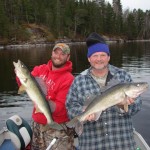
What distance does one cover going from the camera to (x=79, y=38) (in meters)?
102

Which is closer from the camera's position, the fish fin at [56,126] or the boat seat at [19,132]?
the fish fin at [56,126]

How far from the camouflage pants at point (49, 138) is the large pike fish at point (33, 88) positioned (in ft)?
1.42

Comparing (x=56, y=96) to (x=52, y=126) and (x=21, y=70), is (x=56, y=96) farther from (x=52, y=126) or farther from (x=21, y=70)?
(x=21, y=70)

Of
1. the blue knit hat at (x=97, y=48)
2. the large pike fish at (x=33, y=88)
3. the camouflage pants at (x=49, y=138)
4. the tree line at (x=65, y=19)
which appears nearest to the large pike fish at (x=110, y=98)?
the blue knit hat at (x=97, y=48)

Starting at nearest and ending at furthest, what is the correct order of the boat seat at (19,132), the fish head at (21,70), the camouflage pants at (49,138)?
the fish head at (21,70) < the camouflage pants at (49,138) < the boat seat at (19,132)

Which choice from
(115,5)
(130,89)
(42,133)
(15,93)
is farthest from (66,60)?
(115,5)

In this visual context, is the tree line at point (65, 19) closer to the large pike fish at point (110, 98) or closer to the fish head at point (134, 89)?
the large pike fish at point (110, 98)

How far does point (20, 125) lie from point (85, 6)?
10943 cm

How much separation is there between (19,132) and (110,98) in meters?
2.70

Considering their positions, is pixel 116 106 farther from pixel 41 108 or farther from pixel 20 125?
pixel 20 125

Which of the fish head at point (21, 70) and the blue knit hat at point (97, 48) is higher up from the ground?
the blue knit hat at point (97, 48)

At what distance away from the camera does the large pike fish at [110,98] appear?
14.2 ft

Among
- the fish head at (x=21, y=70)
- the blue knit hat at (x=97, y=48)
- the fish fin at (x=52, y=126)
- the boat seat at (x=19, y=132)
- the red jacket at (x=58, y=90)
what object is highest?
the blue knit hat at (x=97, y=48)

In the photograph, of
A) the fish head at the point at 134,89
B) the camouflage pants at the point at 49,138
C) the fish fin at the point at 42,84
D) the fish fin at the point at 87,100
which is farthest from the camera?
the camouflage pants at the point at 49,138
